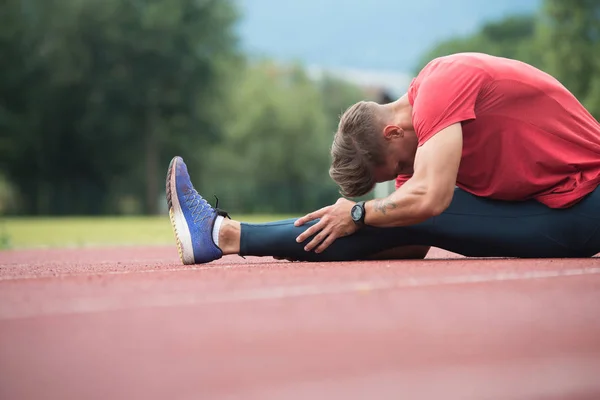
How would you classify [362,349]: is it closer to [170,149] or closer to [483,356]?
[483,356]

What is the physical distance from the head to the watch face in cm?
21

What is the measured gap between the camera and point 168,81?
35.9 m

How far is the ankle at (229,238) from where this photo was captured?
164 inches

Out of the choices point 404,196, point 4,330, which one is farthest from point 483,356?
point 404,196

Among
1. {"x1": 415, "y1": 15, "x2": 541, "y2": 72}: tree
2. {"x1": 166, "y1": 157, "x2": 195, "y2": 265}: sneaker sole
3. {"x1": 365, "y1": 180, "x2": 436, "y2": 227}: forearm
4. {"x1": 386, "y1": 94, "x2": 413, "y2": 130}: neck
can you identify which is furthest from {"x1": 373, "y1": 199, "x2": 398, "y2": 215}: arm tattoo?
{"x1": 415, "y1": 15, "x2": 541, "y2": 72}: tree

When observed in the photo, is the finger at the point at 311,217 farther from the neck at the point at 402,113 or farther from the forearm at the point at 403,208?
the neck at the point at 402,113

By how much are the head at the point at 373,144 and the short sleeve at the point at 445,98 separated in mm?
191

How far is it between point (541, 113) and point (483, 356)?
2.38 metres

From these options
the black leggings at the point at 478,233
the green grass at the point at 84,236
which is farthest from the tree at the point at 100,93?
the black leggings at the point at 478,233

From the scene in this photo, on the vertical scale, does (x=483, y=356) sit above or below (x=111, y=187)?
above

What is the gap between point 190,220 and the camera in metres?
4.13

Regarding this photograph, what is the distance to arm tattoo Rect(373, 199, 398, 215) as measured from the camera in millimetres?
3855

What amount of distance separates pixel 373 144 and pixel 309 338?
6.99ft

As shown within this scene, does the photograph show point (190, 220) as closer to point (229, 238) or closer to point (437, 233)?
point (229, 238)
